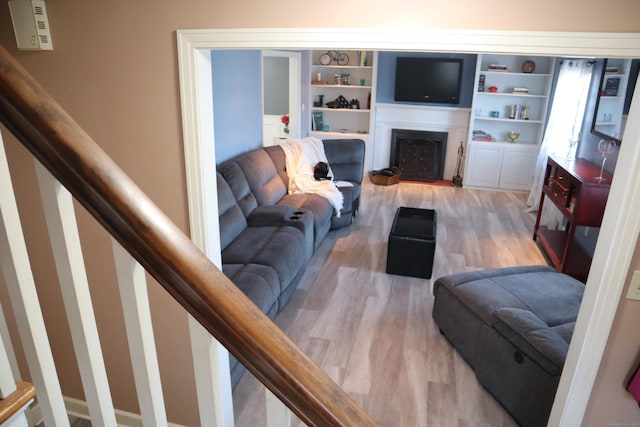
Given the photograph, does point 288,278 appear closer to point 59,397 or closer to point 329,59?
point 59,397

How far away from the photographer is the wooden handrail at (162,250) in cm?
57

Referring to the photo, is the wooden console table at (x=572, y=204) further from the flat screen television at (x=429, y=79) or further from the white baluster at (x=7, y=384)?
the white baluster at (x=7, y=384)

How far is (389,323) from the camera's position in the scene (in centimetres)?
348

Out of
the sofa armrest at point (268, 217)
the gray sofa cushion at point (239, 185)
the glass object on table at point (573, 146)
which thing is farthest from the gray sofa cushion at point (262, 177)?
the glass object on table at point (573, 146)

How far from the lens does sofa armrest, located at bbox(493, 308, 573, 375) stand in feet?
7.48

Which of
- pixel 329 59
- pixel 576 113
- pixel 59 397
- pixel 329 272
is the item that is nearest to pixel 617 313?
pixel 59 397

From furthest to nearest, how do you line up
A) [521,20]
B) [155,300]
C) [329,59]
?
[329,59] → [155,300] → [521,20]

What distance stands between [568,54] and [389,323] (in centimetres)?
254

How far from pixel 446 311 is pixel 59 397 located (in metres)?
2.85

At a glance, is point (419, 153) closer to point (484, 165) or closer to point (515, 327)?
point (484, 165)

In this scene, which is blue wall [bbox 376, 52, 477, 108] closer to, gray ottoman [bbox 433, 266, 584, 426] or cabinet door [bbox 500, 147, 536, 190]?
cabinet door [bbox 500, 147, 536, 190]

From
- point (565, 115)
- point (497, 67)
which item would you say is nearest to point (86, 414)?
point (565, 115)

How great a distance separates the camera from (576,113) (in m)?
5.40

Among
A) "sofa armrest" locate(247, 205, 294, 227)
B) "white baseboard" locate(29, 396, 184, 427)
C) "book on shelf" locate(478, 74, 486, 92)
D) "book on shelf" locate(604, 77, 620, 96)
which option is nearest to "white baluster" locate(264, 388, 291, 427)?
"white baseboard" locate(29, 396, 184, 427)
